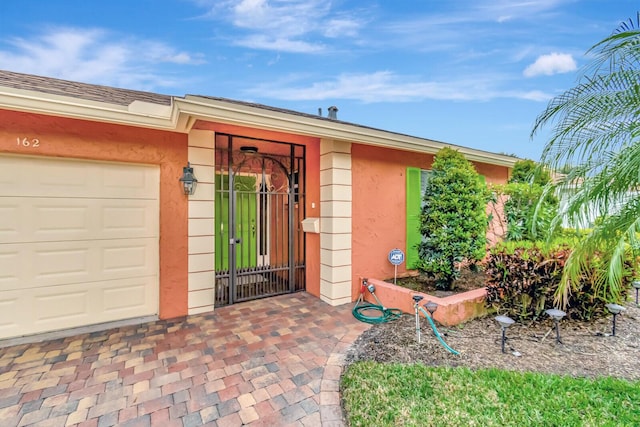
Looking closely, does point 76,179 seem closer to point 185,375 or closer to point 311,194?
point 185,375

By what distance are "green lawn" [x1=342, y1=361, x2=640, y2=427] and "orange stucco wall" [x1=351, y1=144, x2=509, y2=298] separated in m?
2.62

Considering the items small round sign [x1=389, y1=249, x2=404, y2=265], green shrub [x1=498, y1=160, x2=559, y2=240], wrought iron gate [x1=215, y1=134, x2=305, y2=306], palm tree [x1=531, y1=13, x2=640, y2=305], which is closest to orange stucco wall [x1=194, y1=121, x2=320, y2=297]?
wrought iron gate [x1=215, y1=134, x2=305, y2=306]

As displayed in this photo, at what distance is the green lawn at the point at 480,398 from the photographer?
2.23 metres

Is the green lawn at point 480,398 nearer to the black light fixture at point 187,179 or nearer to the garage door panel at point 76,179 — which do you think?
the black light fixture at point 187,179

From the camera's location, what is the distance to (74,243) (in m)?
4.01

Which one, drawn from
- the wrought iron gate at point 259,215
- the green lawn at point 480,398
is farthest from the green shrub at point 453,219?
the wrought iron gate at point 259,215

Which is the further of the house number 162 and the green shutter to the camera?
the green shutter

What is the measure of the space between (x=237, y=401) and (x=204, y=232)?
281cm

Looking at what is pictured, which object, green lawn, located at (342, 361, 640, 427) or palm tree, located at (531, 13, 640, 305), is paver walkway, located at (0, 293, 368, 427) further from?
palm tree, located at (531, 13, 640, 305)

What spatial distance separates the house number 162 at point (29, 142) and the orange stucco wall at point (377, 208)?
4.68 metres

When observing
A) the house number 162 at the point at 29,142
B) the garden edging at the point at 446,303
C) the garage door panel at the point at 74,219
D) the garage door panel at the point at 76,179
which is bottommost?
the garden edging at the point at 446,303

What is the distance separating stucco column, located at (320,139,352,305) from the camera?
509 cm

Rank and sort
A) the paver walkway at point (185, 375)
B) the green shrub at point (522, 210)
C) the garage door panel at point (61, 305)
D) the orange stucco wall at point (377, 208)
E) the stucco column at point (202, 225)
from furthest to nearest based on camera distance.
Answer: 1. the green shrub at point (522, 210)
2. the orange stucco wall at point (377, 208)
3. the stucco column at point (202, 225)
4. the garage door panel at point (61, 305)
5. the paver walkway at point (185, 375)

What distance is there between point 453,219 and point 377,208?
1.42 meters
